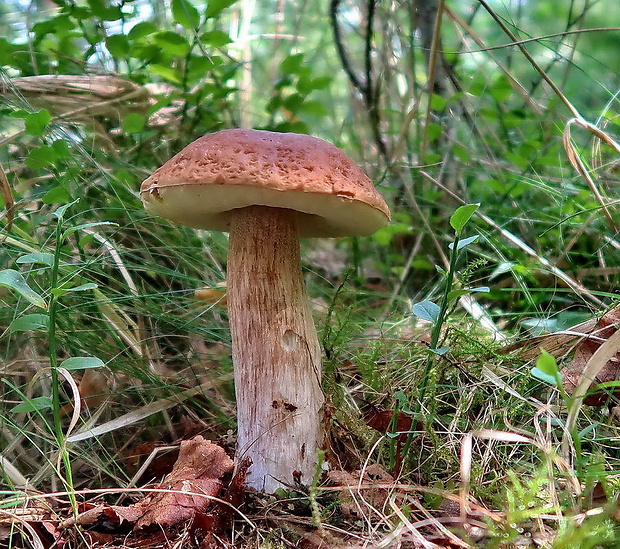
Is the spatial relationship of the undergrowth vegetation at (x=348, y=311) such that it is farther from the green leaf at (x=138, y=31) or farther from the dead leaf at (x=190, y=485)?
the dead leaf at (x=190, y=485)

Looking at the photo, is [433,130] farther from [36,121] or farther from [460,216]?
[36,121]

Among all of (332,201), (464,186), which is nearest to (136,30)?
(332,201)

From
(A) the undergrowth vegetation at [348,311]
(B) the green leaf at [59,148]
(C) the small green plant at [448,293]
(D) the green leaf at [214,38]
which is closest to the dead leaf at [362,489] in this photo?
(A) the undergrowth vegetation at [348,311]

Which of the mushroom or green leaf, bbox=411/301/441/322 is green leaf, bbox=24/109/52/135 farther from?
green leaf, bbox=411/301/441/322

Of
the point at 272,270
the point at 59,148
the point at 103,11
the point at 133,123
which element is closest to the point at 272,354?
the point at 272,270

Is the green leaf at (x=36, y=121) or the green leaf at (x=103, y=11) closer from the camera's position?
the green leaf at (x=36, y=121)

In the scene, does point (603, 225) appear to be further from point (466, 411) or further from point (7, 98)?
point (7, 98)
